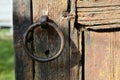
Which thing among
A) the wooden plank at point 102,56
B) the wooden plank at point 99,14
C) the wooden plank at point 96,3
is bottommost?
the wooden plank at point 102,56

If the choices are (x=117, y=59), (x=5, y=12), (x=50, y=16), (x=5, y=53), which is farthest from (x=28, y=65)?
(x=5, y=12)

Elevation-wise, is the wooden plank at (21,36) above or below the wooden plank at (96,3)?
below

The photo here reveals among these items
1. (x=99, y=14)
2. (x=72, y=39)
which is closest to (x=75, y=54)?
Answer: (x=72, y=39)

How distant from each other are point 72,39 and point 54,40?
2.4 inches

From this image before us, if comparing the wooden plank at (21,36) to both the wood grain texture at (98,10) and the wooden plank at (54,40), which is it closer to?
the wooden plank at (54,40)

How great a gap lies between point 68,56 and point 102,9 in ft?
0.64

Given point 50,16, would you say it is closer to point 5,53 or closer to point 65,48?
point 65,48

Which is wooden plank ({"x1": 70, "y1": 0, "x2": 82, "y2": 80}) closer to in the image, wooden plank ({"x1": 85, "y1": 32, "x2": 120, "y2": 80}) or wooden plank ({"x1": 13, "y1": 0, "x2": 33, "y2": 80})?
wooden plank ({"x1": 85, "y1": 32, "x2": 120, "y2": 80})

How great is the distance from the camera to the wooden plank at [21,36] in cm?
130

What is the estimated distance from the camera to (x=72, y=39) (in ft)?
4.30

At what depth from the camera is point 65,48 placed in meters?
1.32

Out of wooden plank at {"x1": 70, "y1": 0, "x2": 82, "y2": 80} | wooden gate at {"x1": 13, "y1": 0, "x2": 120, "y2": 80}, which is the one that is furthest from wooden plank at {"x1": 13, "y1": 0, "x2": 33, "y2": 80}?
wooden plank at {"x1": 70, "y1": 0, "x2": 82, "y2": 80}

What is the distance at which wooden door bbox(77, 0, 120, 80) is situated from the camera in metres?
1.28

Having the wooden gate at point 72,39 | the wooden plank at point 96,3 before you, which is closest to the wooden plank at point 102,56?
the wooden gate at point 72,39
